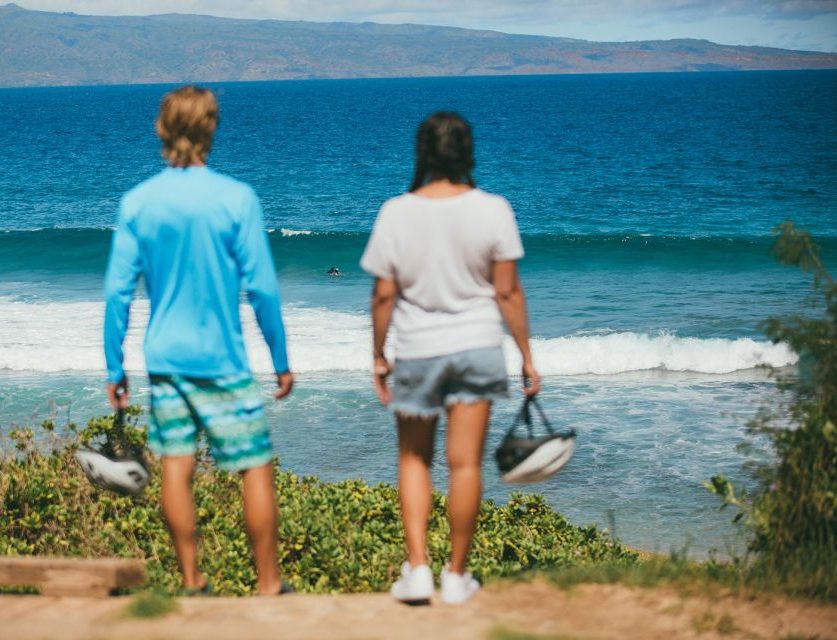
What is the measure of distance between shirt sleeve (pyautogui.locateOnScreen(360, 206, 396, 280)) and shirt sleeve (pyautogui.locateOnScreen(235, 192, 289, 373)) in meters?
0.37

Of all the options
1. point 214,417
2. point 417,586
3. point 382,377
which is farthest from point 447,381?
point 214,417

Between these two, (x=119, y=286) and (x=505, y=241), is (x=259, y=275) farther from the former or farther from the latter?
(x=505, y=241)

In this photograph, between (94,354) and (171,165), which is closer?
(171,165)

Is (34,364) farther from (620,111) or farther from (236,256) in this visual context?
(620,111)

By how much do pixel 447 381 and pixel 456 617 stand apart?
865 millimetres

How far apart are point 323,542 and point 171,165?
271cm

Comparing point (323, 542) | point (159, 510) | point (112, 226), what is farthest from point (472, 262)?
point (112, 226)

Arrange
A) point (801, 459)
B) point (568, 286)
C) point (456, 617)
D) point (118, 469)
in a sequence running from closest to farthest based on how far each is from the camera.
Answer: point (456, 617)
point (118, 469)
point (801, 459)
point (568, 286)

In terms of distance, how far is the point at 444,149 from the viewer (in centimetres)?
399

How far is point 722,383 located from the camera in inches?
619

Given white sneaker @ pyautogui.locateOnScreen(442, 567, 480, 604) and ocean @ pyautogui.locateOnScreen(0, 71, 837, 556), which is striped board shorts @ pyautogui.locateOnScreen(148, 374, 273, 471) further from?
ocean @ pyautogui.locateOnScreen(0, 71, 837, 556)

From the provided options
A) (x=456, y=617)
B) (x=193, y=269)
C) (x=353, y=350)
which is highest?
(x=193, y=269)

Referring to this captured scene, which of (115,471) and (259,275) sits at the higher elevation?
(259,275)

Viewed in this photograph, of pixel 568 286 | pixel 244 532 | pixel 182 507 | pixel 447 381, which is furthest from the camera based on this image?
pixel 568 286
